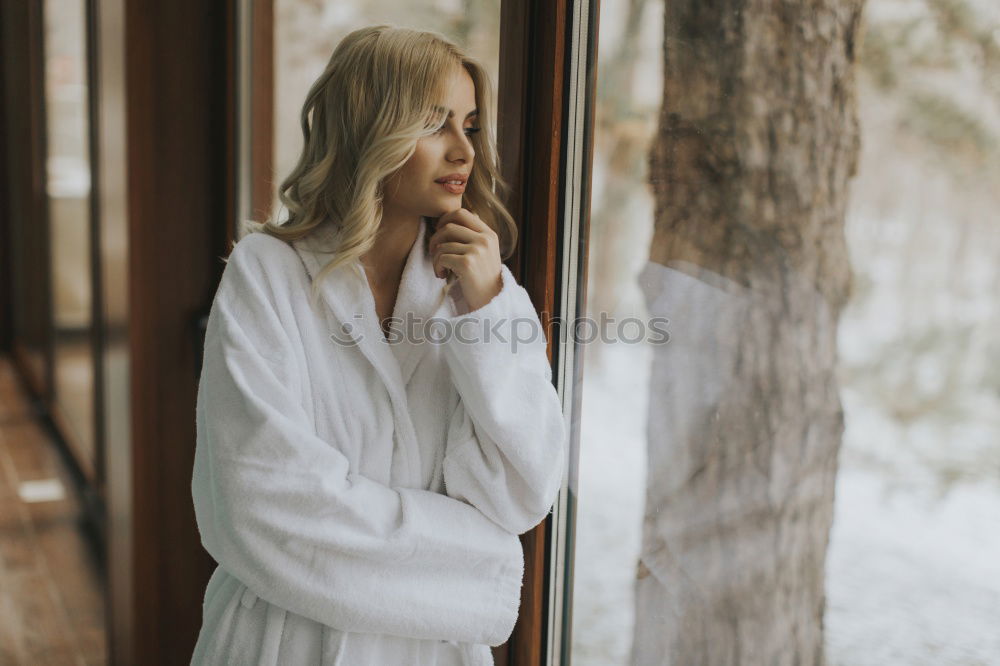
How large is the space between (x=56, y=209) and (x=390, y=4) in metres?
3.99

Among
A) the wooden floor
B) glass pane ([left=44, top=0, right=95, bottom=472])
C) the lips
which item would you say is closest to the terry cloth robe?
the lips

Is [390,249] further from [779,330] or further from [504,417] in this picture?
[779,330]

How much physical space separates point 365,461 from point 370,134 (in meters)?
0.39

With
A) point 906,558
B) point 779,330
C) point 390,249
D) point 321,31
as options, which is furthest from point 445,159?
point 321,31

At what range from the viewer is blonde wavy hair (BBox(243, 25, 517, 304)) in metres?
1.03

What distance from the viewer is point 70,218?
4535 mm

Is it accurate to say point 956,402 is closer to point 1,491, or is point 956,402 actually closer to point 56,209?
point 1,491

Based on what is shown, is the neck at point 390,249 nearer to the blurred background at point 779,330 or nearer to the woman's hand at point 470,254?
the woman's hand at point 470,254

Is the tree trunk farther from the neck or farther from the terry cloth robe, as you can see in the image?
the neck

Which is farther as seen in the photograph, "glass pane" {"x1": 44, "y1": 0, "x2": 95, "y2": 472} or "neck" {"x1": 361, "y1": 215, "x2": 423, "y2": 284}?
"glass pane" {"x1": 44, "y1": 0, "x2": 95, "y2": 472}

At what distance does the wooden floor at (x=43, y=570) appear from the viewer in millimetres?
2707

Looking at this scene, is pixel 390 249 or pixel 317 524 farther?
pixel 390 249

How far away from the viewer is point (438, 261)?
1.08 m

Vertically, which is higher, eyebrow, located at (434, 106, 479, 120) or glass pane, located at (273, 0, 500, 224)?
glass pane, located at (273, 0, 500, 224)
